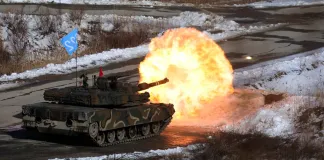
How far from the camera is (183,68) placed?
2100 cm

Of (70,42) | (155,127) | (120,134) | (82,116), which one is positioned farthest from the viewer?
(70,42)

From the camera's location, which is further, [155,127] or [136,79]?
[136,79]

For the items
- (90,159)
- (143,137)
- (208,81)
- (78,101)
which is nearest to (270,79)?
(208,81)

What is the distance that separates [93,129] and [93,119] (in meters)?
0.28

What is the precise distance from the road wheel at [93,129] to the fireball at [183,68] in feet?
15.3

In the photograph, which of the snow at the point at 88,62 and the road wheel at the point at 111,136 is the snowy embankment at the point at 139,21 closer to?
the snow at the point at 88,62

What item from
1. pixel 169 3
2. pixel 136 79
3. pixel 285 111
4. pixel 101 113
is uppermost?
pixel 169 3

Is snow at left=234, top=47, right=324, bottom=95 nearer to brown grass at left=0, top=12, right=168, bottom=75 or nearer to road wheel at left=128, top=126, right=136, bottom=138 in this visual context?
brown grass at left=0, top=12, right=168, bottom=75

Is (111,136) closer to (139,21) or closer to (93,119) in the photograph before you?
(93,119)

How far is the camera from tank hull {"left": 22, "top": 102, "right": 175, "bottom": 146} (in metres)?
16.0

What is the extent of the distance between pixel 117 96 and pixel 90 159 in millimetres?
2662

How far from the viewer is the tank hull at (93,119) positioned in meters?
16.0

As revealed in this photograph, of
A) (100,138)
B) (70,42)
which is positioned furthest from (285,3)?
(100,138)

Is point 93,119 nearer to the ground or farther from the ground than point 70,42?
nearer to the ground
